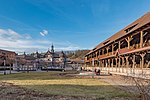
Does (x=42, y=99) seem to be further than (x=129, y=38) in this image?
No

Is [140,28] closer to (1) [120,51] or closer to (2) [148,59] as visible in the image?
(2) [148,59]

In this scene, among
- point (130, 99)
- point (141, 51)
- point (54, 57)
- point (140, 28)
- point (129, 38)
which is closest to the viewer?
point (130, 99)

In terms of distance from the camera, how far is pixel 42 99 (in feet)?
24.5

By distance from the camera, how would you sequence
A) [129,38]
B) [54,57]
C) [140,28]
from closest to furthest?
[140,28]
[129,38]
[54,57]

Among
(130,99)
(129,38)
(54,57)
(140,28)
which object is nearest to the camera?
(130,99)

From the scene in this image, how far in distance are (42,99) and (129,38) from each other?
21.4 m

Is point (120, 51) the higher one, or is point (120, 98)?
point (120, 51)

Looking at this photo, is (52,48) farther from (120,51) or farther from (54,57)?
(120,51)

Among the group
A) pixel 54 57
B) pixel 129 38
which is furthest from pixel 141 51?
pixel 54 57

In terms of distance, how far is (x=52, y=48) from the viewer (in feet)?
320

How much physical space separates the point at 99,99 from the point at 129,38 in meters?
20.1

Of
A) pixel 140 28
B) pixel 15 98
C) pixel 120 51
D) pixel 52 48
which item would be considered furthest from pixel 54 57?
pixel 15 98

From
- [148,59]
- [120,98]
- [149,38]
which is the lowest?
[120,98]

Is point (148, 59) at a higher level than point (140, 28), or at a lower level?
lower
